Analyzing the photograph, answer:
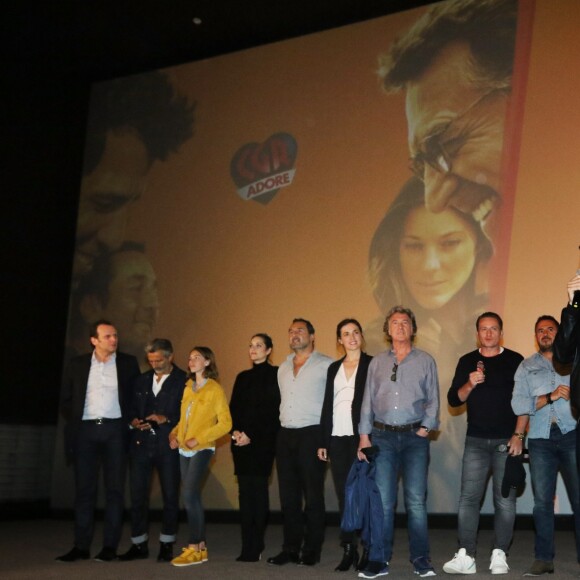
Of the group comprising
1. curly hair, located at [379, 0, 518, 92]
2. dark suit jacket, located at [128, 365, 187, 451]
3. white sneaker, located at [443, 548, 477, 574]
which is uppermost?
curly hair, located at [379, 0, 518, 92]

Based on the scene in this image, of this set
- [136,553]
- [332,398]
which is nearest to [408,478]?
[332,398]

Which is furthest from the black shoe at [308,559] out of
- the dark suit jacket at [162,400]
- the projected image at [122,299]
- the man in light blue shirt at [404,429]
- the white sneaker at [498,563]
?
the projected image at [122,299]

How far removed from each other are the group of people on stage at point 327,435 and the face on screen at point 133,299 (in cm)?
282

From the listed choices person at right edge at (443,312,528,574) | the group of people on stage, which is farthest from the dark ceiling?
person at right edge at (443,312,528,574)

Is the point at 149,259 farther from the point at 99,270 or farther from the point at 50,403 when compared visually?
the point at 50,403

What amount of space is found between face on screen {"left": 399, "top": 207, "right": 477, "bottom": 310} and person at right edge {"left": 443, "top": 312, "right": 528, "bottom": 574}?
240 centimetres

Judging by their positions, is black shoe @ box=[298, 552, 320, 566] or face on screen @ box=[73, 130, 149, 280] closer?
black shoe @ box=[298, 552, 320, 566]

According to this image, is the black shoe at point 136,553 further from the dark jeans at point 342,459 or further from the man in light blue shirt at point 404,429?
the man in light blue shirt at point 404,429

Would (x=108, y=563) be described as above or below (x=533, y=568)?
below

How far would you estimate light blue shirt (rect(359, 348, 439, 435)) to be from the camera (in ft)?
16.4

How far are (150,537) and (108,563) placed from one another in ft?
4.98

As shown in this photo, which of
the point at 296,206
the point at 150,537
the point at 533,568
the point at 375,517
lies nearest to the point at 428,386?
the point at 375,517

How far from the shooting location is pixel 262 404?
572 cm

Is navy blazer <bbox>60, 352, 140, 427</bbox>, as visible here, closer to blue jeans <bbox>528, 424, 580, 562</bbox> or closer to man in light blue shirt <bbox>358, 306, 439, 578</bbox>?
man in light blue shirt <bbox>358, 306, 439, 578</bbox>
